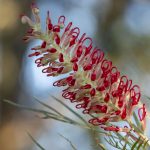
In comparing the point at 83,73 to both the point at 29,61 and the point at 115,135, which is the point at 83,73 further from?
the point at 29,61

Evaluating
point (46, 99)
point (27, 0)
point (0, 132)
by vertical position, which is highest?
point (27, 0)

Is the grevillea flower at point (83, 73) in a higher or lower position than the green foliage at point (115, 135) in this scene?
higher

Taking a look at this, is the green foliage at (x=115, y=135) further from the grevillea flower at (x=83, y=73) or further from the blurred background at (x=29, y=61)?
the blurred background at (x=29, y=61)

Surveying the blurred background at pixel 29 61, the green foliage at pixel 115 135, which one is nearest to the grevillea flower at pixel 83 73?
the green foliage at pixel 115 135

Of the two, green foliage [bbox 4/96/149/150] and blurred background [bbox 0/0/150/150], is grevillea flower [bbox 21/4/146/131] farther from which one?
blurred background [bbox 0/0/150/150]

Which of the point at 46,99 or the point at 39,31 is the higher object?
the point at 39,31

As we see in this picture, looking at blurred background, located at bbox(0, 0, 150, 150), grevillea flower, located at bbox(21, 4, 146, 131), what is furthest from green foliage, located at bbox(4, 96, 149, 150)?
blurred background, located at bbox(0, 0, 150, 150)

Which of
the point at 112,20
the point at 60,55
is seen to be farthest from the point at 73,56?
the point at 112,20

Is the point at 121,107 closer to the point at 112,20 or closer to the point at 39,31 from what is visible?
the point at 39,31

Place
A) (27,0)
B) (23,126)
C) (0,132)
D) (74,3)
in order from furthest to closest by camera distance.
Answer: (74,3) < (27,0) < (23,126) < (0,132)
